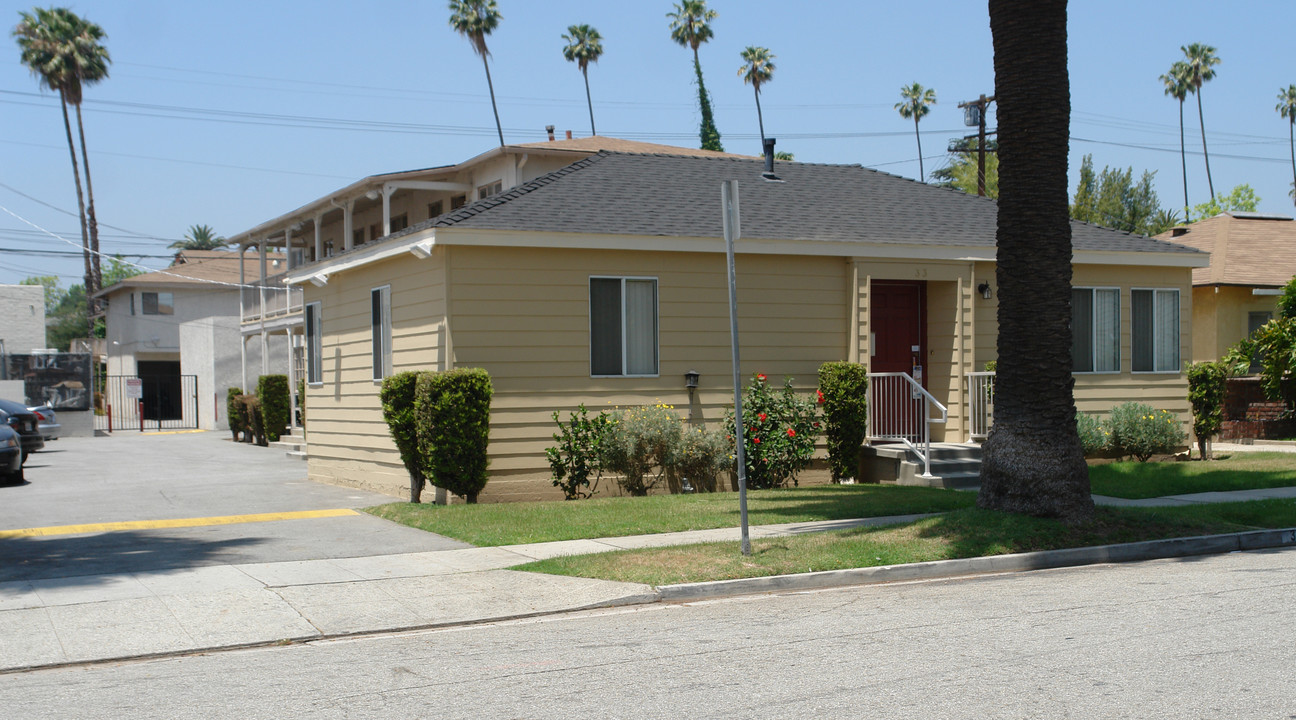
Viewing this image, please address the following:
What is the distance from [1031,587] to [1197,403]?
11.6 meters

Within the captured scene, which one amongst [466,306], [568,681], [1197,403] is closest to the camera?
[568,681]

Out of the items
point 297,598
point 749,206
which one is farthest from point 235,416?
point 297,598

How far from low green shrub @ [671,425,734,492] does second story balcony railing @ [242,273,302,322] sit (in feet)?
59.2

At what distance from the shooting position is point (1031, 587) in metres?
9.18

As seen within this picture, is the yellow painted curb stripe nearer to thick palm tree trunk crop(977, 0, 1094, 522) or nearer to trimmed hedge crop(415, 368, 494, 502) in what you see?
trimmed hedge crop(415, 368, 494, 502)

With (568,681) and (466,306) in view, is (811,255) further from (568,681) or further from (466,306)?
(568,681)

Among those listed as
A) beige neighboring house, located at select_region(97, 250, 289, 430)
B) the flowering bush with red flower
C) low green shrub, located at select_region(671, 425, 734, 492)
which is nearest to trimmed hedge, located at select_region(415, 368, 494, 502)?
low green shrub, located at select_region(671, 425, 734, 492)

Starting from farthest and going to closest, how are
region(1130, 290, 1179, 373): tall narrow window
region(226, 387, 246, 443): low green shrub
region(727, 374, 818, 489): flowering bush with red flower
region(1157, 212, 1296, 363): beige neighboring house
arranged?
region(226, 387, 246, 443): low green shrub, region(1157, 212, 1296, 363): beige neighboring house, region(1130, 290, 1179, 373): tall narrow window, region(727, 374, 818, 489): flowering bush with red flower

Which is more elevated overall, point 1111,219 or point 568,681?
point 1111,219

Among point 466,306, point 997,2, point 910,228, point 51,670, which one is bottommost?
point 51,670

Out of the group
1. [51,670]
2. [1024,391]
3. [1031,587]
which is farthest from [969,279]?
[51,670]

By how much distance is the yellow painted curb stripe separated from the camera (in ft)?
42.4

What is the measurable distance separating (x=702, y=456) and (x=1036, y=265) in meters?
5.85

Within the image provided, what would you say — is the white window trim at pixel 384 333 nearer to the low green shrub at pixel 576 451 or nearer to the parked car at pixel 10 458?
the low green shrub at pixel 576 451
